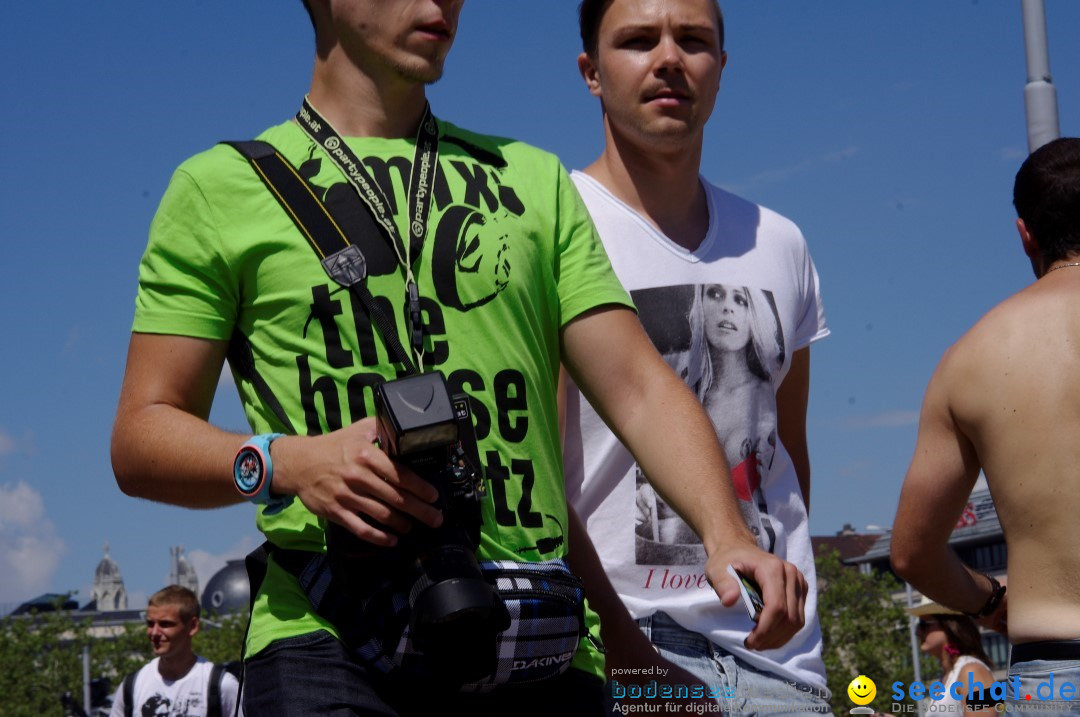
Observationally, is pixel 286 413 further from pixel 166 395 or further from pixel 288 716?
pixel 288 716

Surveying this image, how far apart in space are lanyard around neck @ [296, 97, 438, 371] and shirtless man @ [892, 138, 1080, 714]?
1796mm

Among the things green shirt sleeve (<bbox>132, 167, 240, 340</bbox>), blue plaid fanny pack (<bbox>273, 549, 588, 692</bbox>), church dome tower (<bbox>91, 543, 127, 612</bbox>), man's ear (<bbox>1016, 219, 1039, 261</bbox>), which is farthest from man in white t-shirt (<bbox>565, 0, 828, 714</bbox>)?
church dome tower (<bbox>91, 543, 127, 612</bbox>)

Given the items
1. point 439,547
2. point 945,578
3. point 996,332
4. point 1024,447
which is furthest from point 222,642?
point 439,547

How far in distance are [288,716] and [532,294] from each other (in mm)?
952

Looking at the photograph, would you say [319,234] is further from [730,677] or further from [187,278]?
[730,677]

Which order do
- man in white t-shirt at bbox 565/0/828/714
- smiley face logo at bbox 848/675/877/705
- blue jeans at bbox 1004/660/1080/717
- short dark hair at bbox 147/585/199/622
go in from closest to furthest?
1. blue jeans at bbox 1004/660/1080/717
2. man in white t-shirt at bbox 565/0/828/714
3. smiley face logo at bbox 848/675/877/705
4. short dark hair at bbox 147/585/199/622

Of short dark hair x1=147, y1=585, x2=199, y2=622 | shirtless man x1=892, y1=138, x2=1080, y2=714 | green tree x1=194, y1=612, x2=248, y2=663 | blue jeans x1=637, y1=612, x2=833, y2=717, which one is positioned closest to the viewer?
shirtless man x1=892, y1=138, x2=1080, y2=714

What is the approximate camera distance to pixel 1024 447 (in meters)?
3.93

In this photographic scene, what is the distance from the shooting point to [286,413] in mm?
2803

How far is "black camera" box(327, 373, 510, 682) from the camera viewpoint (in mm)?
2355

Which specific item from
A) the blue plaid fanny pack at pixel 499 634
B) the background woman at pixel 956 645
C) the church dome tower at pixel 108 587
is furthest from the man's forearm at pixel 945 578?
the church dome tower at pixel 108 587

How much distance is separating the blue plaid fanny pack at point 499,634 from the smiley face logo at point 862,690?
9.71ft

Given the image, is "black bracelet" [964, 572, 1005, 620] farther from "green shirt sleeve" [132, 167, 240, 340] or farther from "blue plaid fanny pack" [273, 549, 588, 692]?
"green shirt sleeve" [132, 167, 240, 340]

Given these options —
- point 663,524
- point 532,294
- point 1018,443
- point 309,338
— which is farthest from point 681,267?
point 309,338
